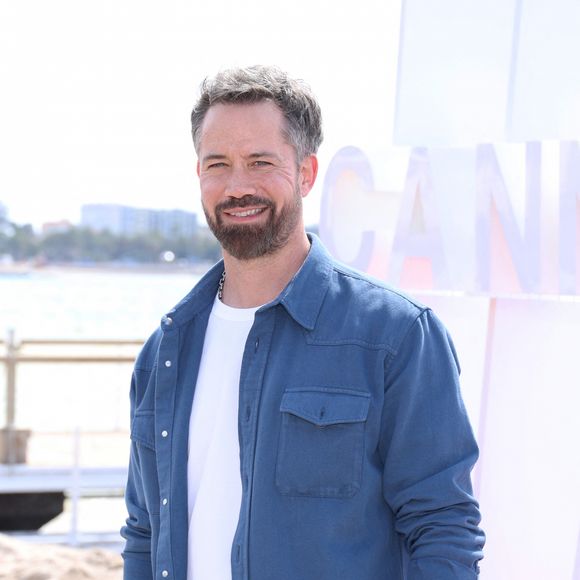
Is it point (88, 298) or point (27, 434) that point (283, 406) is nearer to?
point (27, 434)

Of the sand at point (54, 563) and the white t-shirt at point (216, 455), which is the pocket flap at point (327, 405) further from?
the sand at point (54, 563)

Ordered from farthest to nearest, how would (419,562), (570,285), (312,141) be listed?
(570,285) < (312,141) < (419,562)

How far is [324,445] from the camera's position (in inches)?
66.4

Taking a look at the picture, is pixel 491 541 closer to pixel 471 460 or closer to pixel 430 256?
pixel 430 256

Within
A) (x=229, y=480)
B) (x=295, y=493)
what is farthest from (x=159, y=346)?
(x=295, y=493)

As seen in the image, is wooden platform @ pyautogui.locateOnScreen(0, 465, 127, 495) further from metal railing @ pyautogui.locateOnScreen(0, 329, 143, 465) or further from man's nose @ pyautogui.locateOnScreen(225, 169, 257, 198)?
man's nose @ pyautogui.locateOnScreen(225, 169, 257, 198)

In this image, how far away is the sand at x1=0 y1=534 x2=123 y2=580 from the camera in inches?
199

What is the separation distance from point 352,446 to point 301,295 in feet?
1.14

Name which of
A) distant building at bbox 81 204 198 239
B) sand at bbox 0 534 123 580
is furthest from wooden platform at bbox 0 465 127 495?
distant building at bbox 81 204 198 239

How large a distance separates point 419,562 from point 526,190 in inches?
55.0

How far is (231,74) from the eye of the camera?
74.1 inches

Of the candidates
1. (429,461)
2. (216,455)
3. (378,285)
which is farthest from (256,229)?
(429,461)

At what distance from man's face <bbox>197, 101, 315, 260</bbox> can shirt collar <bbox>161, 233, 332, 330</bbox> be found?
0.28 feet

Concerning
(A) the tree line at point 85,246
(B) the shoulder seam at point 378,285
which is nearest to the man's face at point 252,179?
(B) the shoulder seam at point 378,285
